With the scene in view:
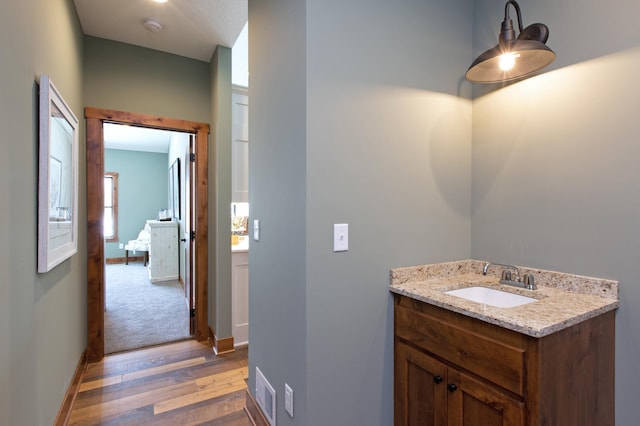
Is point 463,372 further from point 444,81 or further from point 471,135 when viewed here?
point 444,81

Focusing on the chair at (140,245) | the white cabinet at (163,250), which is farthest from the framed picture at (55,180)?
the chair at (140,245)

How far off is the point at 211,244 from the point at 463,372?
243 cm

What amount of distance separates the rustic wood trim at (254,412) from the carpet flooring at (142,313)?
1.48 m

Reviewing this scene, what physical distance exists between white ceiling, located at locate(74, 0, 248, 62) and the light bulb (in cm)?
Answer: 178

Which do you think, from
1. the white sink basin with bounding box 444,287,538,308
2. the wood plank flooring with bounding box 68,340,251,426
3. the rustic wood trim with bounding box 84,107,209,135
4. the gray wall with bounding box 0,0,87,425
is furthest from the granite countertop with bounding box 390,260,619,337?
the rustic wood trim with bounding box 84,107,209,135

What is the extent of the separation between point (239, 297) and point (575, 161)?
104 inches

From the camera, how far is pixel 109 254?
24.0 feet

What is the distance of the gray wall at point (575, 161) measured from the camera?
1.26 metres

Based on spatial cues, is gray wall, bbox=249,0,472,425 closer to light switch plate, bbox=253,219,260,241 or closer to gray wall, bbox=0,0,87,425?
light switch plate, bbox=253,219,260,241

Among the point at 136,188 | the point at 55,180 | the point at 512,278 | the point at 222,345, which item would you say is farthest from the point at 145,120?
the point at 136,188

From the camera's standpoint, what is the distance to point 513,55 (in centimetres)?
133

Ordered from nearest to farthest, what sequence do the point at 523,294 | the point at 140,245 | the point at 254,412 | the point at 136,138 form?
the point at 523,294 < the point at 254,412 < the point at 136,138 < the point at 140,245

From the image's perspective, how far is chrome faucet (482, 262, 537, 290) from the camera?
4.87 ft

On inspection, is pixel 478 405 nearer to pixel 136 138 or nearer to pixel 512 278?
pixel 512 278
